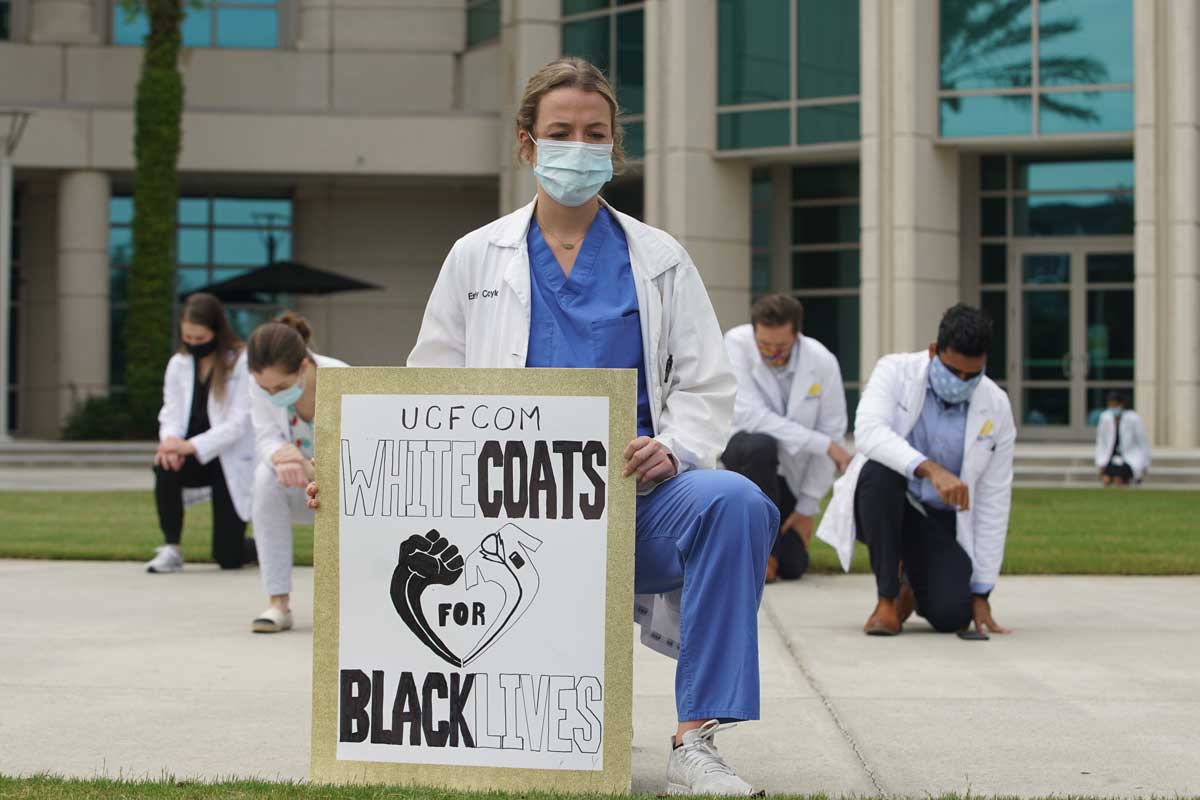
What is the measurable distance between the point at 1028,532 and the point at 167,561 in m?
6.68

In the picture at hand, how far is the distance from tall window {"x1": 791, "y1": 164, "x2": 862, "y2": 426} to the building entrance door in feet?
8.63

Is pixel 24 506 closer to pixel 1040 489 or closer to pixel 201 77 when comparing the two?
pixel 1040 489

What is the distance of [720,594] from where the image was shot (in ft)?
13.2

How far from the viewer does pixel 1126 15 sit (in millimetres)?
23625

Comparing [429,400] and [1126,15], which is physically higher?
[1126,15]

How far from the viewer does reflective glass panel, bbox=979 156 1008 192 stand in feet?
88.4

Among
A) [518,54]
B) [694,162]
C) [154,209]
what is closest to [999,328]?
[694,162]

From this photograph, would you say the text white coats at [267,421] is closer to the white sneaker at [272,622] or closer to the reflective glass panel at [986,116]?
the white sneaker at [272,622]

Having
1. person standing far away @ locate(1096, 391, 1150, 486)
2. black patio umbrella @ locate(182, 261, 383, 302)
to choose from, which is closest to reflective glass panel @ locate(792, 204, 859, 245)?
black patio umbrella @ locate(182, 261, 383, 302)

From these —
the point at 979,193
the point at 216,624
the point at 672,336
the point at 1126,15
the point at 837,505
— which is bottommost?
the point at 216,624

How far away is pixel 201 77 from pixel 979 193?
13997mm

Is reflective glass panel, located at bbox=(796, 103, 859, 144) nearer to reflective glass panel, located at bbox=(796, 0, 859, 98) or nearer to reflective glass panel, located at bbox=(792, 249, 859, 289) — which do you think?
reflective glass panel, located at bbox=(796, 0, 859, 98)

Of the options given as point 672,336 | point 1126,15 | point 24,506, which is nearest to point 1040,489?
point 1126,15

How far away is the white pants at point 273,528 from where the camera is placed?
7.50 meters
